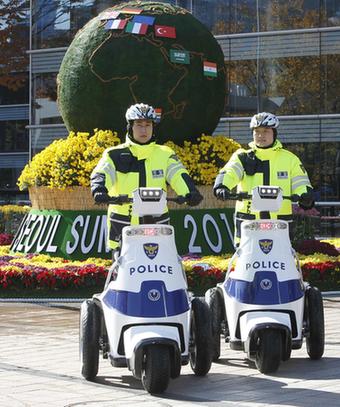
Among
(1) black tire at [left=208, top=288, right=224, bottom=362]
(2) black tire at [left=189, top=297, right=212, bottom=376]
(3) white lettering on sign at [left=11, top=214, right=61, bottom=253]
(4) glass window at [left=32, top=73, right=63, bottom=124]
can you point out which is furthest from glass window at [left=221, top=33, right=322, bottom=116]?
(2) black tire at [left=189, top=297, right=212, bottom=376]

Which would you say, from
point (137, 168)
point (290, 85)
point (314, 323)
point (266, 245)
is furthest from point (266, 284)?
point (290, 85)

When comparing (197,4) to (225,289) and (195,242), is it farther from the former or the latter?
(225,289)

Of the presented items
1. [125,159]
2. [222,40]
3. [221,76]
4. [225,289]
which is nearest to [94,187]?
[125,159]

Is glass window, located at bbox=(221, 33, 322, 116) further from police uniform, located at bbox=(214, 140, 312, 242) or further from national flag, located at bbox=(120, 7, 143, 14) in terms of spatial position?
police uniform, located at bbox=(214, 140, 312, 242)

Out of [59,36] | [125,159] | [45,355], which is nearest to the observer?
[125,159]

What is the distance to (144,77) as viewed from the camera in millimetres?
13922

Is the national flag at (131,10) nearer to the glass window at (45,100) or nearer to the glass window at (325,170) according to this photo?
the glass window at (325,170)

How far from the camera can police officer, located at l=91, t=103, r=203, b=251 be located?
25.0ft

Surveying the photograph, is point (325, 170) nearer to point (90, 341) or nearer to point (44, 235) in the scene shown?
point (44, 235)

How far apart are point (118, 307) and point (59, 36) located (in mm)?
24780

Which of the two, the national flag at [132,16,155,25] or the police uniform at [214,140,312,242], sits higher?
the national flag at [132,16,155,25]

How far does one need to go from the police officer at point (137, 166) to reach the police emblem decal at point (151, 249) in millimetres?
664

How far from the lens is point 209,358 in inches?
279

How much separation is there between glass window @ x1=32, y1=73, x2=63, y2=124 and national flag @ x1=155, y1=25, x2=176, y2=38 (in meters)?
16.9
